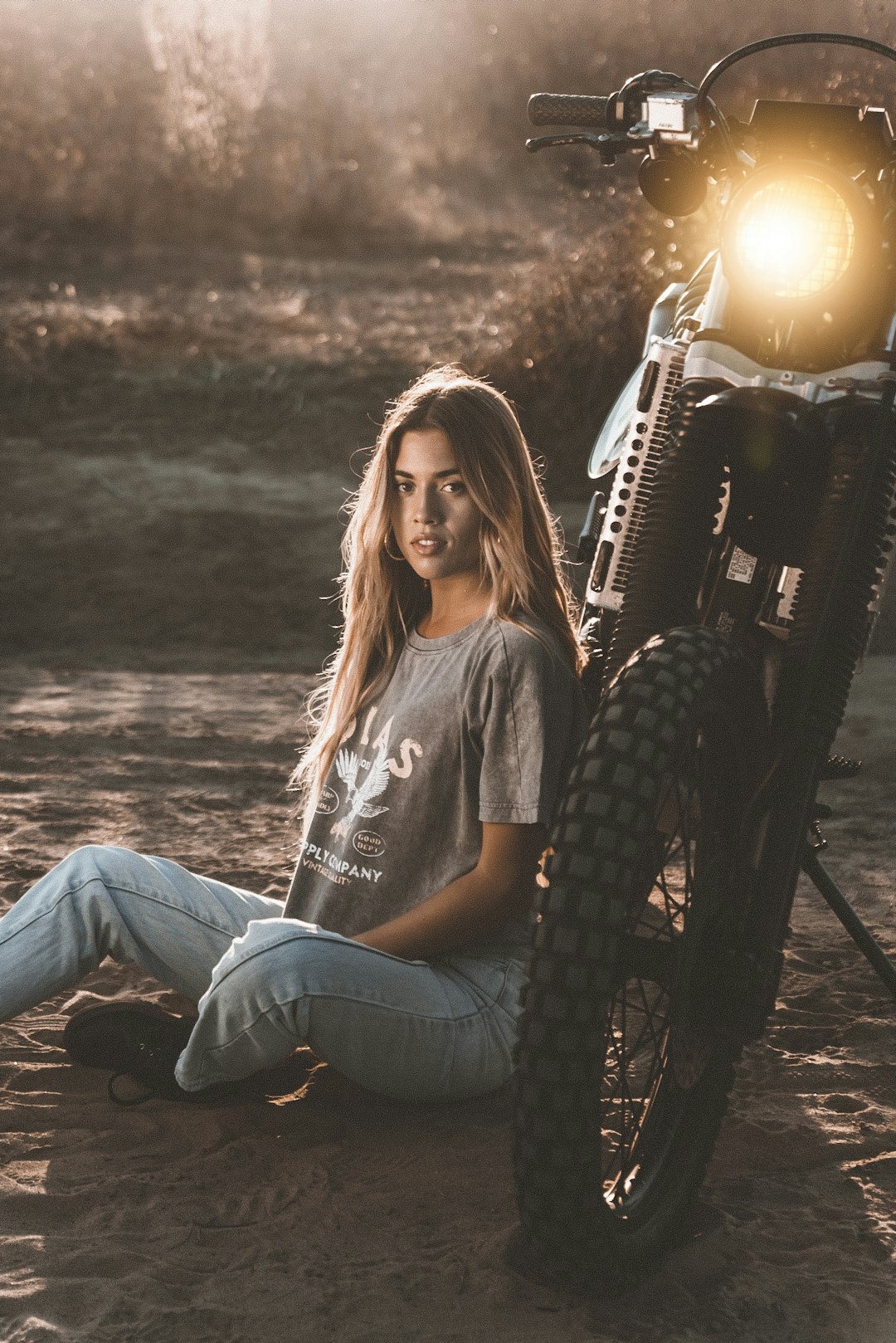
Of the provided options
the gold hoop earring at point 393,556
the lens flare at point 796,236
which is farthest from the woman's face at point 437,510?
the lens flare at point 796,236

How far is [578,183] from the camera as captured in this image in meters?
13.6

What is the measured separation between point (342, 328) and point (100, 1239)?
9.01 m

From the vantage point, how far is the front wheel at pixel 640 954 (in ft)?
6.13

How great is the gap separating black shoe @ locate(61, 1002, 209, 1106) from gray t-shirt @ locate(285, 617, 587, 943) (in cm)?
29

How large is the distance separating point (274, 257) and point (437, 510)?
11384 mm

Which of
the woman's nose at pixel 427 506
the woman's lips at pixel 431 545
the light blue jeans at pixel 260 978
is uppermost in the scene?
the woman's nose at pixel 427 506

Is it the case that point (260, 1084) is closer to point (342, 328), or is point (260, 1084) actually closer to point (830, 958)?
point (830, 958)

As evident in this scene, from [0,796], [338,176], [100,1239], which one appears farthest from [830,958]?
[338,176]

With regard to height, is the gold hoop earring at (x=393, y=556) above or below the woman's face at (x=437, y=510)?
below

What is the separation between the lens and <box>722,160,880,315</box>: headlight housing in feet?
7.51

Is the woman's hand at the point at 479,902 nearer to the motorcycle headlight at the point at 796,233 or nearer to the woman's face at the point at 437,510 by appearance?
the woman's face at the point at 437,510

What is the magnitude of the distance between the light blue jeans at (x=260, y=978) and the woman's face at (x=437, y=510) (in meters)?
0.62

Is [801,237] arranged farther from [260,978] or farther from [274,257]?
[274,257]

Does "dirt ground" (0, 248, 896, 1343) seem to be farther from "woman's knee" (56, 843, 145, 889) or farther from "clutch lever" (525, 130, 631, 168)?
"clutch lever" (525, 130, 631, 168)
